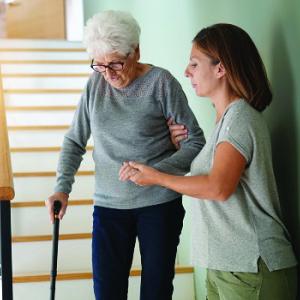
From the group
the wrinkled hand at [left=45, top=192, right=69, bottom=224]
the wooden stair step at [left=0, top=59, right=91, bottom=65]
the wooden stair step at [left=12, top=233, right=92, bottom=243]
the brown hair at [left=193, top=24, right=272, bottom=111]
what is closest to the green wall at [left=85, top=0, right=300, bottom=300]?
the brown hair at [left=193, top=24, right=272, bottom=111]

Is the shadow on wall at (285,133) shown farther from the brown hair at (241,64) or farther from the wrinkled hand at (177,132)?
the wrinkled hand at (177,132)

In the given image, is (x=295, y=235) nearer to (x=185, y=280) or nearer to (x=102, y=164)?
(x=102, y=164)

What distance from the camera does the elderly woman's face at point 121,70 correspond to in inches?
62.3

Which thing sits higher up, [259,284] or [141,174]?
[141,174]

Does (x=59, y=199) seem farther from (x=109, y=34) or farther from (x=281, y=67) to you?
(x=281, y=67)

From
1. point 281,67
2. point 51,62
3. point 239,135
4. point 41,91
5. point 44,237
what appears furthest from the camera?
point 51,62

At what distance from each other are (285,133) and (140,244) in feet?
1.85

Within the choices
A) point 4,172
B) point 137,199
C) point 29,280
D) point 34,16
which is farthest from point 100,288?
point 34,16

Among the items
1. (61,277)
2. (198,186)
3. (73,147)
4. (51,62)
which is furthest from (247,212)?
(51,62)

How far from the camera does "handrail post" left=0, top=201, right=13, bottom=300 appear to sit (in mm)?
1653

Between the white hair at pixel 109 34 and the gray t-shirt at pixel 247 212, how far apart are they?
41cm

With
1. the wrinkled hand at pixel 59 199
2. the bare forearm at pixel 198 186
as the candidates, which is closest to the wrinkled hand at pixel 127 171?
the bare forearm at pixel 198 186

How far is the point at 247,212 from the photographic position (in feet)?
4.25

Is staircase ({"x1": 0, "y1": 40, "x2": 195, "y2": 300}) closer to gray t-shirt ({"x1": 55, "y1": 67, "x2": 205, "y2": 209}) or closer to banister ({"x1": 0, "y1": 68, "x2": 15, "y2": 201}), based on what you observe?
banister ({"x1": 0, "y1": 68, "x2": 15, "y2": 201})
